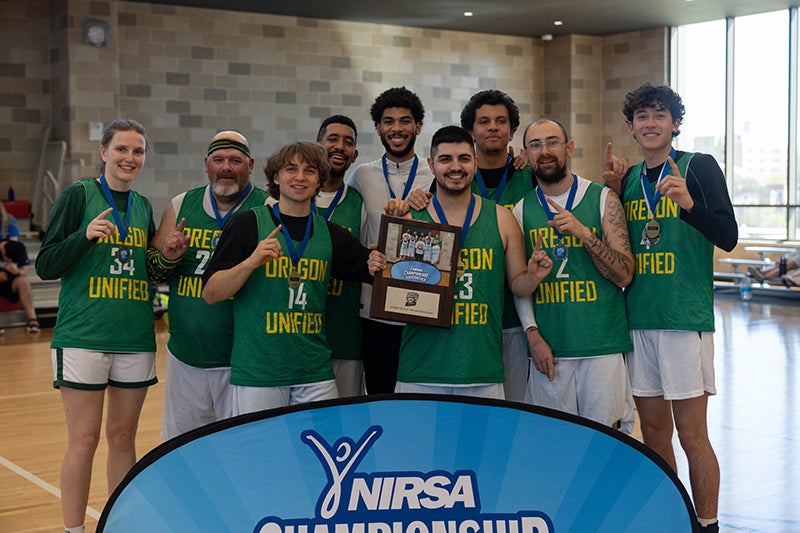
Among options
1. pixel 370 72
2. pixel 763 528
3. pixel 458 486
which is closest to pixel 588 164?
pixel 370 72

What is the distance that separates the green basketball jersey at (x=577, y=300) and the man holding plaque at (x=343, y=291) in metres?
0.78

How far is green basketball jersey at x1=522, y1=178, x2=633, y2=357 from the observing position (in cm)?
366

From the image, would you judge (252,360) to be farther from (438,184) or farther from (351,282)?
(438,184)

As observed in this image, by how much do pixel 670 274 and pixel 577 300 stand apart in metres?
0.41

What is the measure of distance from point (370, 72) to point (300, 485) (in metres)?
15.2

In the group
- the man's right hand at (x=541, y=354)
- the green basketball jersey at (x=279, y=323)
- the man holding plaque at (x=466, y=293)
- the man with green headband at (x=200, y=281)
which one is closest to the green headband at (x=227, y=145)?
the man with green headband at (x=200, y=281)

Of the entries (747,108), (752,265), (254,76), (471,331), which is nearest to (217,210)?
(471,331)

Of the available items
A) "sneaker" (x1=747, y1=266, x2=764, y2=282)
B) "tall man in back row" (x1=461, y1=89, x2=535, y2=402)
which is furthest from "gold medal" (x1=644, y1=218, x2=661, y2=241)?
"sneaker" (x1=747, y1=266, x2=764, y2=282)

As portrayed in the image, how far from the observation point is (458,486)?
2590 mm

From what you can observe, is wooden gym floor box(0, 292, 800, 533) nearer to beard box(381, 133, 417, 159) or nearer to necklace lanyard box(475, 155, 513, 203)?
necklace lanyard box(475, 155, 513, 203)

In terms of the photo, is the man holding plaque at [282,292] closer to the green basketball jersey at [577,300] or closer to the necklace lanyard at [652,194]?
the green basketball jersey at [577,300]

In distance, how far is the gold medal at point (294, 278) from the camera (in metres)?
3.40

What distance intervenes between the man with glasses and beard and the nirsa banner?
53.2 inches

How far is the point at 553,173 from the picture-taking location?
12.0ft
